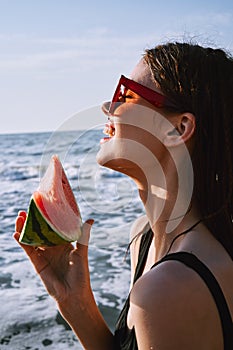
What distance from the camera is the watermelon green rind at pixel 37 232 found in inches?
104

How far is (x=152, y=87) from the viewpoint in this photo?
2531 mm

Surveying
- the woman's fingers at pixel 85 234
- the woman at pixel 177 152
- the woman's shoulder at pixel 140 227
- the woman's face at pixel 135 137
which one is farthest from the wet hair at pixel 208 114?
the woman's shoulder at pixel 140 227

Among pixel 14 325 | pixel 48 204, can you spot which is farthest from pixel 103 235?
pixel 48 204

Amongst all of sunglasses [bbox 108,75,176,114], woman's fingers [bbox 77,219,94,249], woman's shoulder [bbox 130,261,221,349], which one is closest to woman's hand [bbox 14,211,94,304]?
woman's fingers [bbox 77,219,94,249]

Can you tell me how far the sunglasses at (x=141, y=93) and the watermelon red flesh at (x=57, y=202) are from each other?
54cm

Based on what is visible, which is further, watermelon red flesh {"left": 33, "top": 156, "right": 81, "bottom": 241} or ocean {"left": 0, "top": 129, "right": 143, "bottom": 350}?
ocean {"left": 0, "top": 129, "right": 143, "bottom": 350}

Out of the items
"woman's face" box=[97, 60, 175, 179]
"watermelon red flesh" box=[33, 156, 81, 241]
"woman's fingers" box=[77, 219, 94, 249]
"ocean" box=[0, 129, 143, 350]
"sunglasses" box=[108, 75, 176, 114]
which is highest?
"sunglasses" box=[108, 75, 176, 114]

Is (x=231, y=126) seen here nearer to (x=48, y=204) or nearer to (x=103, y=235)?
(x=48, y=204)

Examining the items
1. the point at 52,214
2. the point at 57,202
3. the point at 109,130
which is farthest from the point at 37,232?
the point at 109,130

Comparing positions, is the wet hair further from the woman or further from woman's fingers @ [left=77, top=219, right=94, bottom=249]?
woman's fingers @ [left=77, top=219, right=94, bottom=249]

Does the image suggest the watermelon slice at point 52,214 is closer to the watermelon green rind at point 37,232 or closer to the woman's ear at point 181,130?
the watermelon green rind at point 37,232

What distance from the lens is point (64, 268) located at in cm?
275

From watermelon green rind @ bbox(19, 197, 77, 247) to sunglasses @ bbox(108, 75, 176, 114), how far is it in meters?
0.63

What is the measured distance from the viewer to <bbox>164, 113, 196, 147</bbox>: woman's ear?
2490mm
